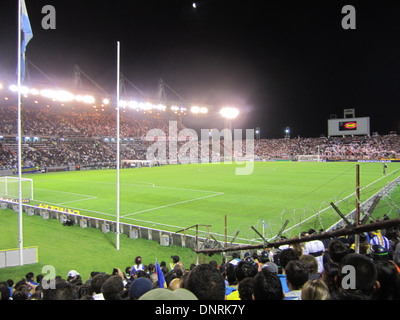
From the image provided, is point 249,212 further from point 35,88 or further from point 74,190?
point 35,88

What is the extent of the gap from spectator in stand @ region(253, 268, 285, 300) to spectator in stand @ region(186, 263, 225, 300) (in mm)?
353

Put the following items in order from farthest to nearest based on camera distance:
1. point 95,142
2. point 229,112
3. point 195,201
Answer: point 229,112 → point 95,142 → point 195,201

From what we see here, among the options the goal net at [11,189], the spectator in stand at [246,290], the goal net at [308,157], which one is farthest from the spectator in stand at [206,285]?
the goal net at [308,157]

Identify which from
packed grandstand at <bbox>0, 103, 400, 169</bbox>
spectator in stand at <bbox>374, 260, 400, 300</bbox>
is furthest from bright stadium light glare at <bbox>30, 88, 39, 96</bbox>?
spectator in stand at <bbox>374, 260, 400, 300</bbox>

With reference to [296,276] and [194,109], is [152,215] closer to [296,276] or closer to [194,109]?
[296,276]

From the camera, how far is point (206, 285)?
8.92 ft

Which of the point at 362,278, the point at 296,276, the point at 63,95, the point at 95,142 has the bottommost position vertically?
the point at 296,276

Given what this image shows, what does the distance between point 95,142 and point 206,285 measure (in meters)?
72.1

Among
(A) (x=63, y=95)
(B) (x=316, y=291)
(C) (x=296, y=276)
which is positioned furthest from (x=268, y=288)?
(A) (x=63, y=95)

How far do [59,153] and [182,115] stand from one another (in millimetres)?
54693

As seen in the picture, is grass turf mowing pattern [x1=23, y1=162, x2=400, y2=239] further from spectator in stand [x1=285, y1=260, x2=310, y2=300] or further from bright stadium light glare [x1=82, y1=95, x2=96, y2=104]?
bright stadium light glare [x1=82, y1=95, x2=96, y2=104]

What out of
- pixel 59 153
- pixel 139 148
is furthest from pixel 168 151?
pixel 59 153

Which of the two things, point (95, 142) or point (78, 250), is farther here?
point (95, 142)

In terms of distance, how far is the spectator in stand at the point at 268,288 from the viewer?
2.76 m
